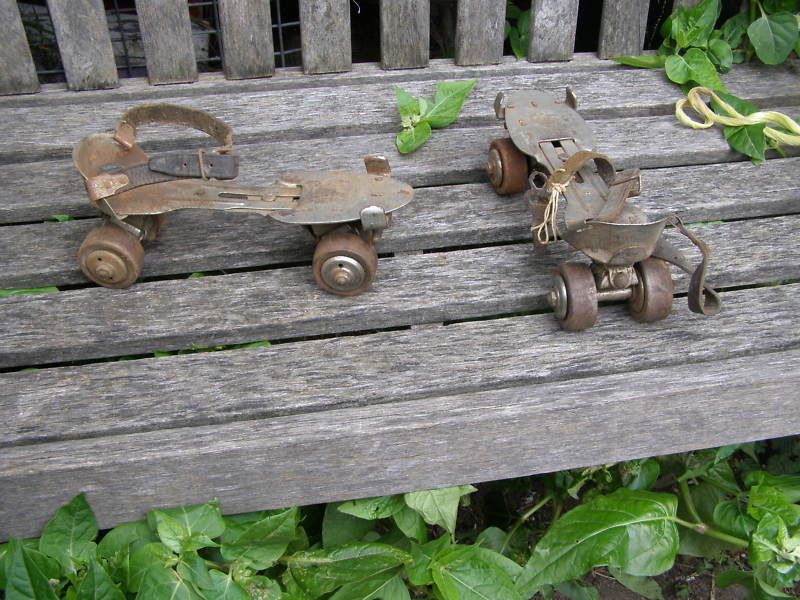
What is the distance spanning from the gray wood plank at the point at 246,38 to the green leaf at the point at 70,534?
1398mm

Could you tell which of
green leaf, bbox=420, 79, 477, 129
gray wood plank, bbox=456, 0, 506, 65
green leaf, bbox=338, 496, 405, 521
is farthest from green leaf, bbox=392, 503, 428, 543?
gray wood plank, bbox=456, 0, 506, 65

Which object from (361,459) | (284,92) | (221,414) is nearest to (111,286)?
(221,414)

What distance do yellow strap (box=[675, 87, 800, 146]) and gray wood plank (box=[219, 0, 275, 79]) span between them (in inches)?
47.5

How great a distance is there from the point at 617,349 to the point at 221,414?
2.63 feet

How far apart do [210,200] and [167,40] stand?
2.98ft

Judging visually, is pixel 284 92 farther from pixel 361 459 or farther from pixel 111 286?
pixel 361 459

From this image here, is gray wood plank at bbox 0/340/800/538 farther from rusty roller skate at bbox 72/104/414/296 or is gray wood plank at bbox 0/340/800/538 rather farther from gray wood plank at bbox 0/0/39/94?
gray wood plank at bbox 0/0/39/94

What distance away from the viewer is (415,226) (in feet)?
6.19

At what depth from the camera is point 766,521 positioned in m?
1.73

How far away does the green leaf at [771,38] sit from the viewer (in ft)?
7.98

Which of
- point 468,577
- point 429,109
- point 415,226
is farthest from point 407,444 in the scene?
point 429,109

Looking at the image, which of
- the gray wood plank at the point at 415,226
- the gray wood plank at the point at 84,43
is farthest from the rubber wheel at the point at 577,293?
the gray wood plank at the point at 84,43

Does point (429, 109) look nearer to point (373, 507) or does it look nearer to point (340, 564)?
point (373, 507)

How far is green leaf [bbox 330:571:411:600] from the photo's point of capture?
65.8 inches
